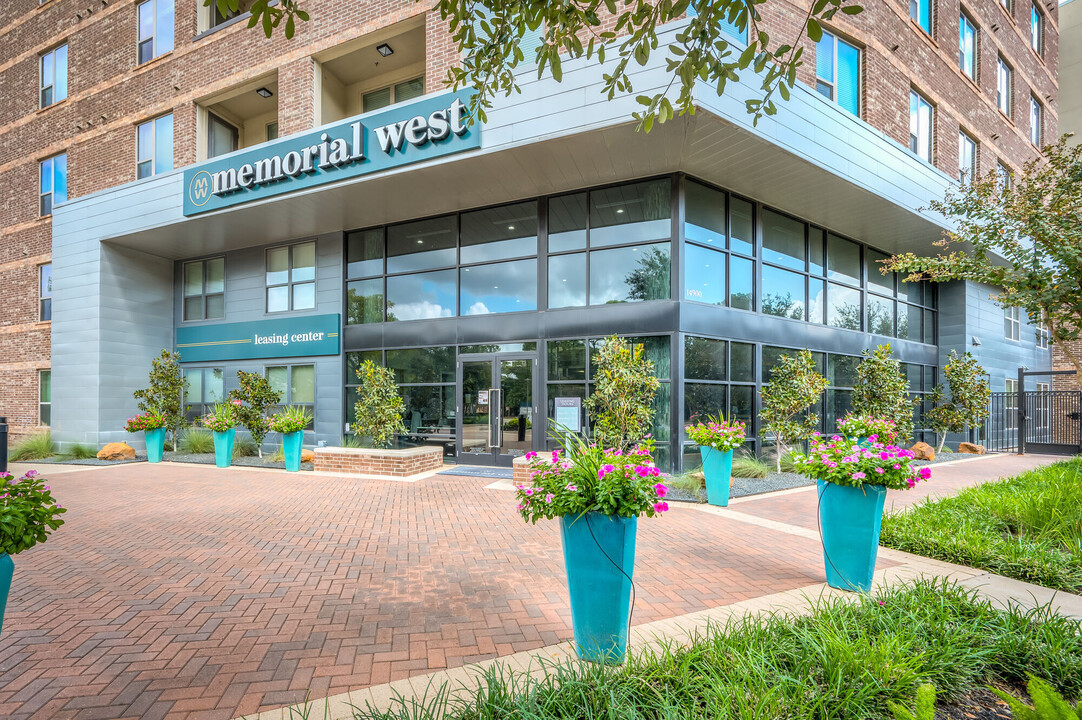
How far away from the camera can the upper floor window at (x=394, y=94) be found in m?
14.8

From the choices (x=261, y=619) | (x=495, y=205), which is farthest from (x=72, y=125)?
(x=261, y=619)

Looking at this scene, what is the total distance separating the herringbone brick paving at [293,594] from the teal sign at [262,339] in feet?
23.6

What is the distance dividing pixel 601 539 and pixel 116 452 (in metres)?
16.2

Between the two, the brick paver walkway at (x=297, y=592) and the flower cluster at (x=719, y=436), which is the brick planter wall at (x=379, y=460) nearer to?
the brick paver walkway at (x=297, y=592)

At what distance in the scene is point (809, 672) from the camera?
2.93 metres

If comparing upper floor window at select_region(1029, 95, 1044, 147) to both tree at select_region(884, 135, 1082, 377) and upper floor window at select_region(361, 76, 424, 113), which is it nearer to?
tree at select_region(884, 135, 1082, 377)

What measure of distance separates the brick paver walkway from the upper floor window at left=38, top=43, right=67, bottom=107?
17188 mm

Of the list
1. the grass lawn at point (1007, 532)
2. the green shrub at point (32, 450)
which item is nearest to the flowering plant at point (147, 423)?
the green shrub at point (32, 450)

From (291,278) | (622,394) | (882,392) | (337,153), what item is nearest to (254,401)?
(291,278)

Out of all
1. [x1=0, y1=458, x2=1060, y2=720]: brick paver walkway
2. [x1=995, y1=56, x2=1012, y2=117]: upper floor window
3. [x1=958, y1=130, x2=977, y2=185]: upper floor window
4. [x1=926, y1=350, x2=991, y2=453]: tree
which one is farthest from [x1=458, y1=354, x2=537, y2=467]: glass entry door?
[x1=995, y1=56, x2=1012, y2=117]: upper floor window

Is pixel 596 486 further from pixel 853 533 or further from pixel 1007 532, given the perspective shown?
pixel 1007 532

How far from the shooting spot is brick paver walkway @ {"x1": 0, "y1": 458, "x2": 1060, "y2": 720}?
338 centimetres

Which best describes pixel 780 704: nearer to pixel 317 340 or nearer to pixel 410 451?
pixel 410 451

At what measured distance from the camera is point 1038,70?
21688 millimetres
